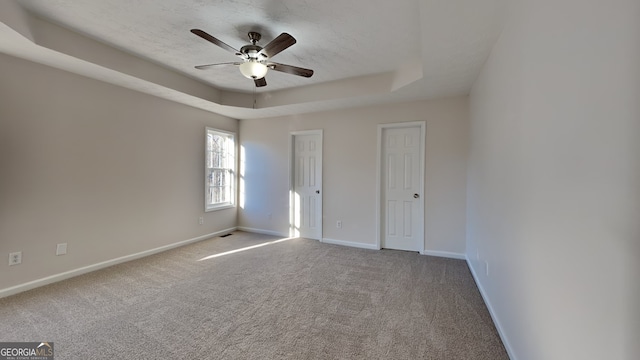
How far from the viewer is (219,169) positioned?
492cm

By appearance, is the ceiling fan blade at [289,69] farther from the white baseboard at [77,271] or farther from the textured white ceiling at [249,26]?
the white baseboard at [77,271]

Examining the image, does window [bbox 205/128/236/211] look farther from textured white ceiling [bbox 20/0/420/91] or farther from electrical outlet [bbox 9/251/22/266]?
electrical outlet [bbox 9/251/22/266]

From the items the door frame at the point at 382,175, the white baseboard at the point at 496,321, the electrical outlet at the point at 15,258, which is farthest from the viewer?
the door frame at the point at 382,175

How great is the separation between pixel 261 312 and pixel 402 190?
9.11 feet

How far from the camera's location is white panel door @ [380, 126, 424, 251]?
3.88m

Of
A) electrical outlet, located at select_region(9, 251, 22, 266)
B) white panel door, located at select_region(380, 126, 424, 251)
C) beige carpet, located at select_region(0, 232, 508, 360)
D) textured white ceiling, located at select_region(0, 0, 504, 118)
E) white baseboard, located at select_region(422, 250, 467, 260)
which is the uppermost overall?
textured white ceiling, located at select_region(0, 0, 504, 118)

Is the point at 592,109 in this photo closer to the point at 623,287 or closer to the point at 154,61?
the point at 623,287

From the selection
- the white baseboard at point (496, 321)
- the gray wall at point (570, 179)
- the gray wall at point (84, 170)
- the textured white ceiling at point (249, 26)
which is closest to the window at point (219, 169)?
the gray wall at point (84, 170)

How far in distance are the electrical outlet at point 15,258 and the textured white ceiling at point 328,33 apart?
2.03 metres

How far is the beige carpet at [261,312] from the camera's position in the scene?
179 centimetres

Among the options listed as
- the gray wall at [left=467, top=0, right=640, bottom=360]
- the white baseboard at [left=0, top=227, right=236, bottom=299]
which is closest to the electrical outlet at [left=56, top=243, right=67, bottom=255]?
the white baseboard at [left=0, top=227, right=236, bottom=299]

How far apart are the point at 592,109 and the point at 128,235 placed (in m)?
4.62

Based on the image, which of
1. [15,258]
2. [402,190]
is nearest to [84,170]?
[15,258]

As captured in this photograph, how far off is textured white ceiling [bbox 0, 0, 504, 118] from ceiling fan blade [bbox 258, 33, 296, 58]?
272 millimetres
